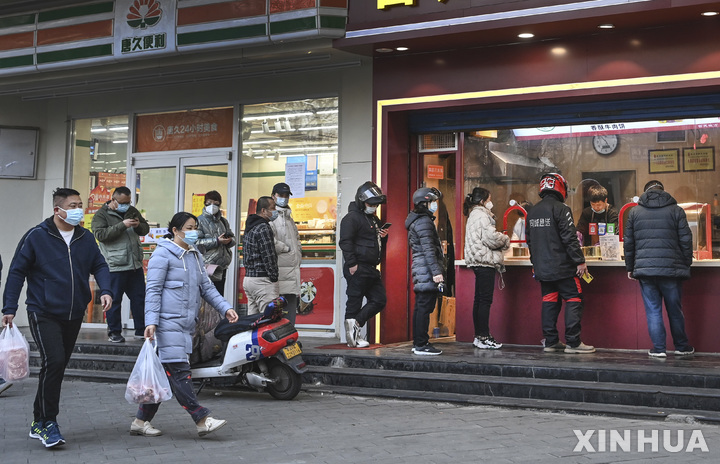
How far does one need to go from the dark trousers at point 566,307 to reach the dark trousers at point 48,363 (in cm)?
528

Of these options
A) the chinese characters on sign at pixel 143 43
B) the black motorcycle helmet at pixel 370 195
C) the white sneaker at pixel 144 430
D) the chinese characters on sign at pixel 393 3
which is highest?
the chinese characters on sign at pixel 393 3

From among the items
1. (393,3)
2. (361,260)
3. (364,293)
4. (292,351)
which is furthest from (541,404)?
(393,3)

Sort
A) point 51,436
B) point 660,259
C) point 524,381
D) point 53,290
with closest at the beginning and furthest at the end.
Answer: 1. point 51,436
2. point 53,290
3. point 524,381
4. point 660,259

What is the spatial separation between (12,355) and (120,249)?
391 cm

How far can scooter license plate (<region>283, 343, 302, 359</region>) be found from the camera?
7.88 meters

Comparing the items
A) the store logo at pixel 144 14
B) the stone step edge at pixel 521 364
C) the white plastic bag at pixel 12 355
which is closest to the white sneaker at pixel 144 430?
the white plastic bag at pixel 12 355

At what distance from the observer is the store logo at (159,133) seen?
12.5 m

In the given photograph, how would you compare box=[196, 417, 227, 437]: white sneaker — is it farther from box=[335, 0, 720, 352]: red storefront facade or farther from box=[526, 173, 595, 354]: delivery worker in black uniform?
box=[526, 173, 595, 354]: delivery worker in black uniform

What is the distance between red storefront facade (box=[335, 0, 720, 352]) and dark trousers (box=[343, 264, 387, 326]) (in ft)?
1.77

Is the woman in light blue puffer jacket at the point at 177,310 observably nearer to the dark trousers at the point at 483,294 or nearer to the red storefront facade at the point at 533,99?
the dark trousers at the point at 483,294

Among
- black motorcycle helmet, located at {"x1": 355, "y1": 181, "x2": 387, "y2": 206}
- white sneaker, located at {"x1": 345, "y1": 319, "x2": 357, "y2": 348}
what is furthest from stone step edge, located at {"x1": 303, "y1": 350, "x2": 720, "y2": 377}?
black motorcycle helmet, located at {"x1": 355, "y1": 181, "x2": 387, "y2": 206}

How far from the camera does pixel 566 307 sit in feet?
29.8

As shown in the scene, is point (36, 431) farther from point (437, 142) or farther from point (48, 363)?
point (437, 142)

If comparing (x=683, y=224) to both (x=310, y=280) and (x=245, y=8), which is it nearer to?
(x=310, y=280)
